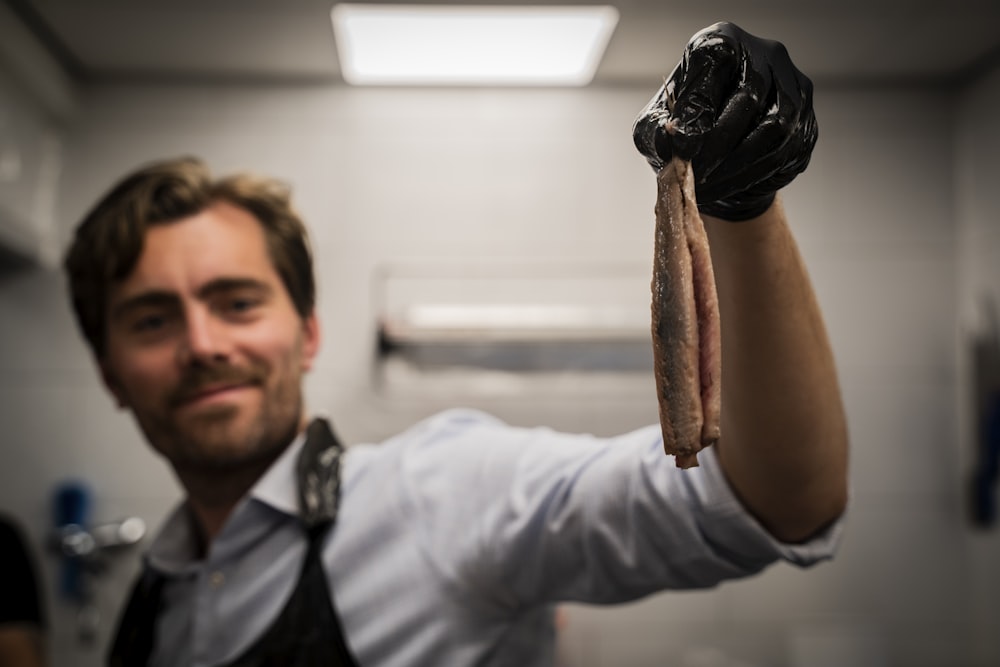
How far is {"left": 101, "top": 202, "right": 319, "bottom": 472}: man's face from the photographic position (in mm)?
463

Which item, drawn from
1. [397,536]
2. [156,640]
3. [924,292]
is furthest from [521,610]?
[924,292]

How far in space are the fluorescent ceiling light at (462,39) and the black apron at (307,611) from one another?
277 millimetres

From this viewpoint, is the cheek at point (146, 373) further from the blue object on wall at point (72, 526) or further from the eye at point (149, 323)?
the blue object on wall at point (72, 526)

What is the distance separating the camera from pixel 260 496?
482 mm

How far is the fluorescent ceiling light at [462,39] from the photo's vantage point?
1.98 feet

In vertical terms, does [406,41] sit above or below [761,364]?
above

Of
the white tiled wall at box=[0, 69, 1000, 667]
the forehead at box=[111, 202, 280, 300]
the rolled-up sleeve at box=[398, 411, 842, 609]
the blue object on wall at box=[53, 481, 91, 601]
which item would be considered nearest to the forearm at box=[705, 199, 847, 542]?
the rolled-up sleeve at box=[398, 411, 842, 609]

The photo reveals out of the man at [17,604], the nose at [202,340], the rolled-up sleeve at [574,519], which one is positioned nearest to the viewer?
the rolled-up sleeve at [574,519]

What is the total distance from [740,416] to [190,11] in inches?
23.7

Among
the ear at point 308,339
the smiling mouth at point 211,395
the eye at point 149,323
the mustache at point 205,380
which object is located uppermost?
the eye at point 149,323

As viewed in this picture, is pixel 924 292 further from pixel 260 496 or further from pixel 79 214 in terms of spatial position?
pixel 79 214

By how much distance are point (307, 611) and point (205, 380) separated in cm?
14

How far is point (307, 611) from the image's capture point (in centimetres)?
46

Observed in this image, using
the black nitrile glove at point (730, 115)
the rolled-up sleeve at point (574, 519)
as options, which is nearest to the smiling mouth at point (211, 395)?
the rolled-up sleeve at point (574, 519)
